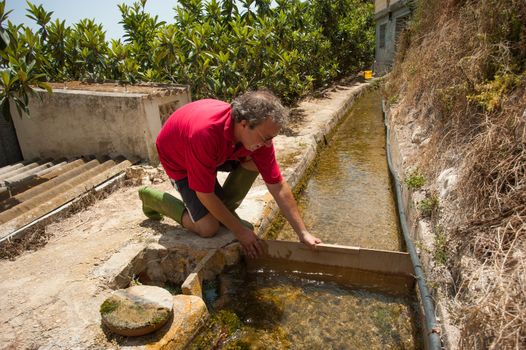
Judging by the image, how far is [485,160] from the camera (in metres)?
2.64

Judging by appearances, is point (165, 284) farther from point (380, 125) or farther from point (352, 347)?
point (380, 125)

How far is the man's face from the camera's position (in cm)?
237

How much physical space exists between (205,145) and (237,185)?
826 millimetres

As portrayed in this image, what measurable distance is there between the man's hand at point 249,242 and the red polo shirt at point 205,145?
46cm

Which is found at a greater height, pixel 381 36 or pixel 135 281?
pixel 381 36

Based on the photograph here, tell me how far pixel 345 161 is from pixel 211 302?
410cm

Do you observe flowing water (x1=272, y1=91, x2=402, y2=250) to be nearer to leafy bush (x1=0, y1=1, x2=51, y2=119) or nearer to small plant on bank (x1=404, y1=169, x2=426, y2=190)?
small plant on bank (x1=404, y1=169, x2=426, y2=190)

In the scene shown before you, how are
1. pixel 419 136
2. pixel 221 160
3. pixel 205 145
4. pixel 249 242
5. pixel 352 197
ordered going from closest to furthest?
1. pixel 205 145
2. pixel 221 160
3. pixel 249 242
4. pixel 352 197
5. pixel 419 136

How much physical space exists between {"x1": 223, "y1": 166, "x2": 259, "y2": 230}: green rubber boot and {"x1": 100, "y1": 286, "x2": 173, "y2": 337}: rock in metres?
1.17

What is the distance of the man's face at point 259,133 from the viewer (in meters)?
2.37

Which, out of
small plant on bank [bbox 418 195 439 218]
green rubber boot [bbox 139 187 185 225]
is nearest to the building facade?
small plant on bank [bbox 418 195 439 218]

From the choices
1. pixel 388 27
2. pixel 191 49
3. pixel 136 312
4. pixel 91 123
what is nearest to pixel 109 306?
pixel 136 312

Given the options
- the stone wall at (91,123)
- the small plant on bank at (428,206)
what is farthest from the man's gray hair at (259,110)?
the stone wall at (91,123)

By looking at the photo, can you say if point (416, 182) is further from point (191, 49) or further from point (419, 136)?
point (191, 49)
